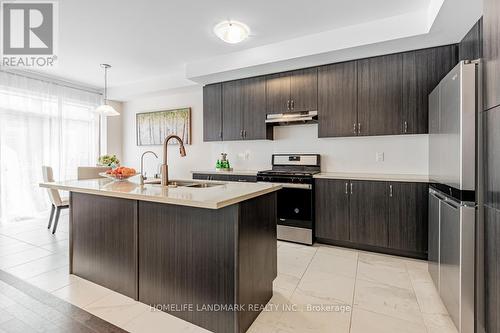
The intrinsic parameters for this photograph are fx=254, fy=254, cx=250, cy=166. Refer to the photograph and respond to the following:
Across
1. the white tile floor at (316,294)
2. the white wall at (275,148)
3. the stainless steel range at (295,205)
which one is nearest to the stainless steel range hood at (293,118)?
the white wall at (275,148)

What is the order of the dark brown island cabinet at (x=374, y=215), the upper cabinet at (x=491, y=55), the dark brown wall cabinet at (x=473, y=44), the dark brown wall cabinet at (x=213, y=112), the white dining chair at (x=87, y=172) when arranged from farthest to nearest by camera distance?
Answer: 1. the dark brown wall cabinet at (x=213, y=112)
2. the white dining chair at (x=87, y=172)
3. the dark brown island cabinet at (x=374, y=215)
4. the dark brown wall cabinet at (x=473, y=44)
5. the upper cabinet at (x=491, y=55)

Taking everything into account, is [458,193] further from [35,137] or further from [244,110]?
[35,137]

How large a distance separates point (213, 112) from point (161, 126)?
1634 mm

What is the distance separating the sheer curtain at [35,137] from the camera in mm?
4180

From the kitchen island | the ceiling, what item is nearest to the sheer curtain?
the ceiling

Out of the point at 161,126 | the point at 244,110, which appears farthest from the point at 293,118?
the point at 161,126

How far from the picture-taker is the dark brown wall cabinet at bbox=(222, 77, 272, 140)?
12.9 ft

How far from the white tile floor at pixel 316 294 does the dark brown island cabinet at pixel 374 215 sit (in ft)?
0.51

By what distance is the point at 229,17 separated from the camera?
8.96 ft

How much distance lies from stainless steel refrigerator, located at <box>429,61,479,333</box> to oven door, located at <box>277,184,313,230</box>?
1.47 m

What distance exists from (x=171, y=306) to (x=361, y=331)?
4.36ft

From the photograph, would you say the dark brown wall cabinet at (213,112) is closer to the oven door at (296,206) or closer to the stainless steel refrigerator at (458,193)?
the oven door at (296,206)

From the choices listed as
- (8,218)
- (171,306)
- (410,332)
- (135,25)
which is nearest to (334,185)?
(410,332)

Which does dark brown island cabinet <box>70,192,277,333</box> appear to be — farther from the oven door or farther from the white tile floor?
the oven door
